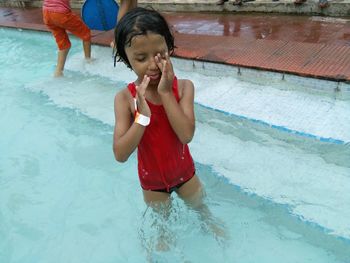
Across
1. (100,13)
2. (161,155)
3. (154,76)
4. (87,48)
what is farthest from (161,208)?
(100,13)

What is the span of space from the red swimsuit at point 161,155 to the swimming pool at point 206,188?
563 millimetres

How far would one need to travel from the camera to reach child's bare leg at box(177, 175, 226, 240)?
225 cm

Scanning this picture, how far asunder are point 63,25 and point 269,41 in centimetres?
282

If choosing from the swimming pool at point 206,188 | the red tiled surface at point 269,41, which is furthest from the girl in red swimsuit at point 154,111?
the red tiled surface at point 269,41

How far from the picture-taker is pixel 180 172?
2.13 meters

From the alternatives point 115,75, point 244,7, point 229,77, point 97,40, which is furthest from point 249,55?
point 97,40

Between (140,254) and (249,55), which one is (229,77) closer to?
(249,55)

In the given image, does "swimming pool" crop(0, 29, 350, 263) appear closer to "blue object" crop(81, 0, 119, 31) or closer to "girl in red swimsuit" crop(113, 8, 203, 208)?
"girl in red swimsuit" crop(113, 8, 203, 208)

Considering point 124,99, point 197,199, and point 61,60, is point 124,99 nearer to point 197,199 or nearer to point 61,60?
point 197,199

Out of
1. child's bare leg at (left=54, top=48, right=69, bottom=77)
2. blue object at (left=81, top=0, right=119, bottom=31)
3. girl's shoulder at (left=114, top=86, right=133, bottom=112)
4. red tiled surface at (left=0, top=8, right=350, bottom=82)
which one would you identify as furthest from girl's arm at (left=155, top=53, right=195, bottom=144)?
blue object at (left=81, top=0, right=119, bottom=31)

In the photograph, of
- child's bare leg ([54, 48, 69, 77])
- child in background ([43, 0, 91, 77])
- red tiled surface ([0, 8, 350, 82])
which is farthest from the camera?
child's bare leg ([54, 48, 69, 77])

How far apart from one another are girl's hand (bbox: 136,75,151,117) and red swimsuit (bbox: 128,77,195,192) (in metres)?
0.17

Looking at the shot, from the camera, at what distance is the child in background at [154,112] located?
172 cm

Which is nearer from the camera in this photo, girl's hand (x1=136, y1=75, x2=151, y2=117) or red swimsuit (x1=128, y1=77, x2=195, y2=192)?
girl's hand (x1=136, y1=75, x2=151, y2=117)
